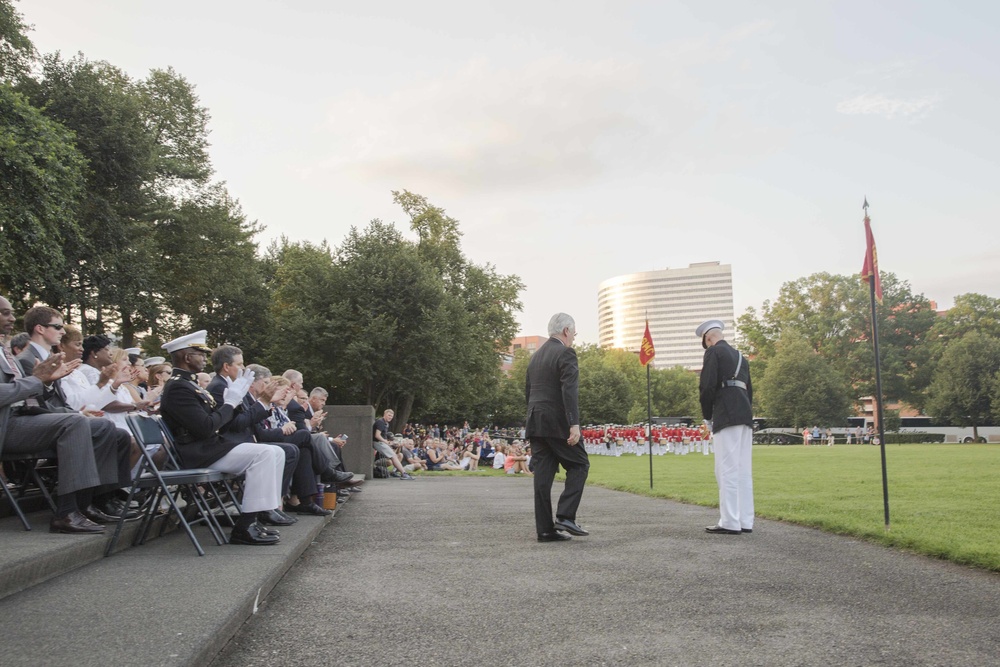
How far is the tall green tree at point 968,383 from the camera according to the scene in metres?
76.4

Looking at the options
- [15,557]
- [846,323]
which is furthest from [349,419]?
[846,323]

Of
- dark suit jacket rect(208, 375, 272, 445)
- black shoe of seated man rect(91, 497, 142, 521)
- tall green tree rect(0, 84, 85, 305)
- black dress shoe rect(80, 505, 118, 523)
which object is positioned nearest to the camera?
black dress shoe rect(80, 505, 118, 523)

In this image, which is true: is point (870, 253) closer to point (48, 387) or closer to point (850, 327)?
point (48, 387)

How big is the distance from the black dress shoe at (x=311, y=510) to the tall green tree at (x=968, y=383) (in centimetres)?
7964

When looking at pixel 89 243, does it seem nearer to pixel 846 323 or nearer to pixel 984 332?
pixel 846 323

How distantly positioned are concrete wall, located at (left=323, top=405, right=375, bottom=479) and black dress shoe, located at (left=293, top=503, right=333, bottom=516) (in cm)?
969

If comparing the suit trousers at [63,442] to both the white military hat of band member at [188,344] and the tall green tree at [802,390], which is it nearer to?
the white military hat of band member at [188,344]

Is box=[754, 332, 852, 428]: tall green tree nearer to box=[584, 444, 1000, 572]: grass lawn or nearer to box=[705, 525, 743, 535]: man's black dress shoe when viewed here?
box=[584, 444, 1000, 572]: grass lawn

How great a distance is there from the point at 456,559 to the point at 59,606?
10.1 ft

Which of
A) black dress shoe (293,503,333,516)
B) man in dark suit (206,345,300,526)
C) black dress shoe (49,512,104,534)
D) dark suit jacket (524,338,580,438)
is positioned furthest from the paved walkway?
black dress shoe (49,512,104,534)

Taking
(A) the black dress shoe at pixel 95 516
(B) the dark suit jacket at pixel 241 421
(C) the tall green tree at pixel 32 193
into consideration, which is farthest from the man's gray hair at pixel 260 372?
(C) the tall green tree at pixel 32 193

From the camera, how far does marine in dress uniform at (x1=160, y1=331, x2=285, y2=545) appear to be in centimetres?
652

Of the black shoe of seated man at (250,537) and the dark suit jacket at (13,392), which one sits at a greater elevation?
the dark suit jacket at (13,392)

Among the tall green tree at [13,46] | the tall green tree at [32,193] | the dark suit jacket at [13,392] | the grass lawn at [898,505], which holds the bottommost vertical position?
the grass lawn at [898,505]
